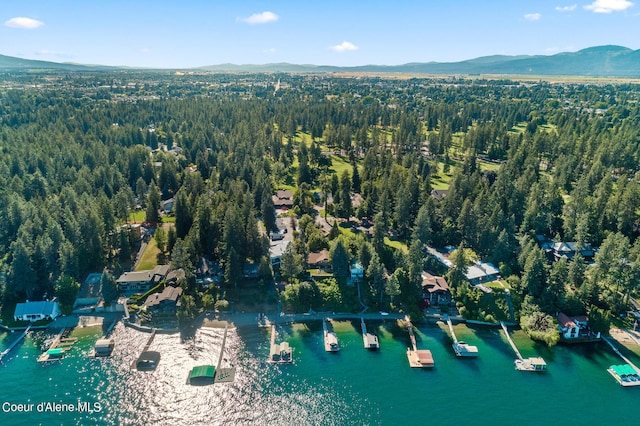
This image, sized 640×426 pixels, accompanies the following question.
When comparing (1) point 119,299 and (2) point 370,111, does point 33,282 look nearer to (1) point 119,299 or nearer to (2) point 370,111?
(1) point 119,299

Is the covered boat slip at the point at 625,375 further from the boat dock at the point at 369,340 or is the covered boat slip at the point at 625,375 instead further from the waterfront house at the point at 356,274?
the waterfront house at the point at 356,274

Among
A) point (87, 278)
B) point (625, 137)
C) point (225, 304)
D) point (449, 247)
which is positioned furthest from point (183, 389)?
point (625, 137)

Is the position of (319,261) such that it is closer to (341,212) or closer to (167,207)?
(341,212)

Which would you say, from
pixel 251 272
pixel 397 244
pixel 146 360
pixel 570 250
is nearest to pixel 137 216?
pixel 251 272

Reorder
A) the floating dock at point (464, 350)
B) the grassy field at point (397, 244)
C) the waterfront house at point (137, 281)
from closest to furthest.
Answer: the floating dock at point (464, 350)
the waterfront house at point (137, 281)
the grassy field at point (397, 244)

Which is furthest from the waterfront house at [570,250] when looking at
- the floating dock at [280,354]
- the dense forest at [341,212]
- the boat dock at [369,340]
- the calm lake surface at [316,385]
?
the floating dock at [280,354]
